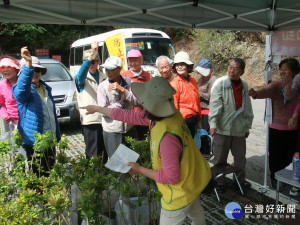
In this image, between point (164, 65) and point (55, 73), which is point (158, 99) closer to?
point (164, 65)

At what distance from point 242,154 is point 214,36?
14.5m

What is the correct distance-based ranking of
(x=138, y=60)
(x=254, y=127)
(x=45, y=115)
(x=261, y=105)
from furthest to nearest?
(x=261, y=105) < (x=254, y=127) < (x=138, y=60) < (x=45, y=115)

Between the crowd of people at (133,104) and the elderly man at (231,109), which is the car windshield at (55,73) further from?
the elderly man at (231,109)

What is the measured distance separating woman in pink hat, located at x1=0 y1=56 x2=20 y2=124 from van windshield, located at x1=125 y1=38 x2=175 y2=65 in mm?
5813

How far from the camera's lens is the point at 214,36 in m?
16.8

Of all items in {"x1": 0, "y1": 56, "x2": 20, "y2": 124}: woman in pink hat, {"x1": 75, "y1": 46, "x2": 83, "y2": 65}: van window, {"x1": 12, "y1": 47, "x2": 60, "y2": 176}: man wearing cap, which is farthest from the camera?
{"x1": 75, "y1": 46, "x2": 83, "y2": 65}: van window

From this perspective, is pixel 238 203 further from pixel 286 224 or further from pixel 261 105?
pixel 261 105

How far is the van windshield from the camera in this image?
908cm

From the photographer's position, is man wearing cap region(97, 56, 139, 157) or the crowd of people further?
man wearing cap region(97, 56, 139, 157)

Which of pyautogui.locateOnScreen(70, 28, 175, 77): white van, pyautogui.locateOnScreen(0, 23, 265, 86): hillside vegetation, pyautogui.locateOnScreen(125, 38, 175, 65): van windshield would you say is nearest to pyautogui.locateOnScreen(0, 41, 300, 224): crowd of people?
pyautogui.locateOnScreen(70, 28, 175, 77): white van

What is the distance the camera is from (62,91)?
23.5ft

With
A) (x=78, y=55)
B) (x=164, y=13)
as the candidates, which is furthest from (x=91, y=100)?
(x=78, y=55)

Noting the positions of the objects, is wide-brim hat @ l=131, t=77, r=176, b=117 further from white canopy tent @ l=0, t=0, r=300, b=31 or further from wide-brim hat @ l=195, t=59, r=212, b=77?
wide-brim hat @ l=195, t=59, r=212, b=77

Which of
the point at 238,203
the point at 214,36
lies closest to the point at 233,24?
the point at 238,203
